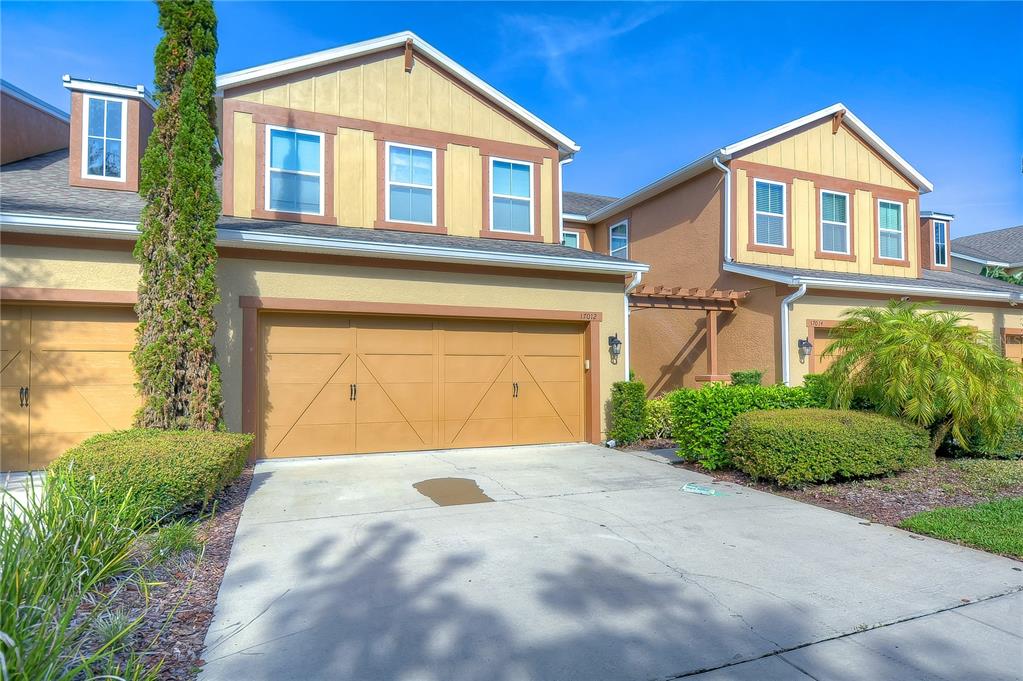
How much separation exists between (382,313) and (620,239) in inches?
364

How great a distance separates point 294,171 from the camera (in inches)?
408

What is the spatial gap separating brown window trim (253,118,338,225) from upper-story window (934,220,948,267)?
16.3 meters

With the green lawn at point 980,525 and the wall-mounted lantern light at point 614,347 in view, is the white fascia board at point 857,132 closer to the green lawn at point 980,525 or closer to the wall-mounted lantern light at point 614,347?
the wall-mounted lantern light at point 614,347

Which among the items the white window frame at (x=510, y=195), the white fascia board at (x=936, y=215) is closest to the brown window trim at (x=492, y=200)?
the white window frame at (x=510, y=195)

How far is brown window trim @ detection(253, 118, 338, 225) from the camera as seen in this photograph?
10.2 m

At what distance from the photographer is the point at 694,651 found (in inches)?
132

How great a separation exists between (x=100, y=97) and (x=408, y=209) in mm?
5666

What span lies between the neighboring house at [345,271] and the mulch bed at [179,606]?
13.7 feet

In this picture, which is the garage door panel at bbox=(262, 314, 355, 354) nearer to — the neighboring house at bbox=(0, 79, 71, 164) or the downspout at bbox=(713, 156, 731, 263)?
the neighboring house at bbox=(0, 79, 71, 164)

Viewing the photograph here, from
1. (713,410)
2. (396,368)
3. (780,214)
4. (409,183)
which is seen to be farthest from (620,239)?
(396,368)

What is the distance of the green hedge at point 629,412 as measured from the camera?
1070 centimetres

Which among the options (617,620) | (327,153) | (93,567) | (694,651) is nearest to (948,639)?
(694,651)

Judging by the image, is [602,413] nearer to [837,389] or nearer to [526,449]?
[526,449]

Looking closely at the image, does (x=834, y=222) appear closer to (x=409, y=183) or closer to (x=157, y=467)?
(x=409, y=183)
